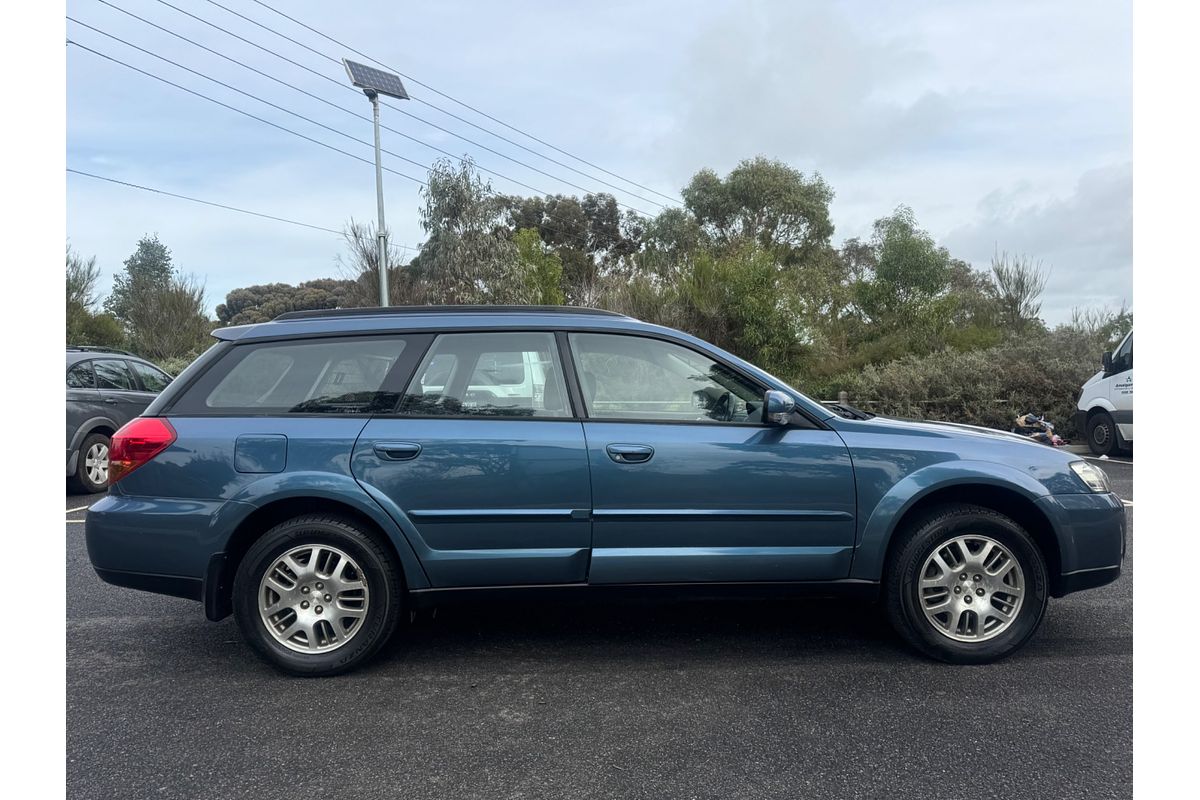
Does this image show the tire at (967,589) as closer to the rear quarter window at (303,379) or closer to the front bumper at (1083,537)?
the front bumper at (1083,537)

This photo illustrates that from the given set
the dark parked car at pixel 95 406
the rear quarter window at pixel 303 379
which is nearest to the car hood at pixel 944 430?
the rear quarter window at pixel 303 379

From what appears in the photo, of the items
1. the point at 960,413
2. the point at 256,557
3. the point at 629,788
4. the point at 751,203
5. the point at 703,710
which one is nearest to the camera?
the point at 629,788

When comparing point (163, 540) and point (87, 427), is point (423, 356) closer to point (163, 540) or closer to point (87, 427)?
point (163, 540)

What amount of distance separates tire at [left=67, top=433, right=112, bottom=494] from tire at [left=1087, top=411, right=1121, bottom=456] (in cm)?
1318

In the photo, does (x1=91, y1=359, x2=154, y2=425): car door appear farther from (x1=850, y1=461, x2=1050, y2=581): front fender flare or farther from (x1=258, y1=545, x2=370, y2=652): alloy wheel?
(x1=850, y1=461, x2=1050, y2=581): front fender flare

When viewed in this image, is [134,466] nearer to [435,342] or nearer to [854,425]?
[435,342]

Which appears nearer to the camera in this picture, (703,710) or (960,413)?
(703,710)

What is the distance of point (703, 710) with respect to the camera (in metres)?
3.42

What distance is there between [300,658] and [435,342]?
161 centimetres

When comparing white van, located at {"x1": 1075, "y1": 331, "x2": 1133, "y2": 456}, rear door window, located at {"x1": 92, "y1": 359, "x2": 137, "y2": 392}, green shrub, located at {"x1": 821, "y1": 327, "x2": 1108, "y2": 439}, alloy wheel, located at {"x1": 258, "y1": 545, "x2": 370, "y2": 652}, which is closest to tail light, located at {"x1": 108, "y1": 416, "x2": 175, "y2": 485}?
alloy wheel, located at {"x1": 258, "y1": 545, "x2": 370, "y2": 652}

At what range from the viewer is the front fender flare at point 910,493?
3859 millimetres

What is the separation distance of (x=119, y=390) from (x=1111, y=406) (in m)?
13.2

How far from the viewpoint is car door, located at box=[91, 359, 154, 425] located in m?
9.42

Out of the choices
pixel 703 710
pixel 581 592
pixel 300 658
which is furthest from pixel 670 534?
pixel 300 658
